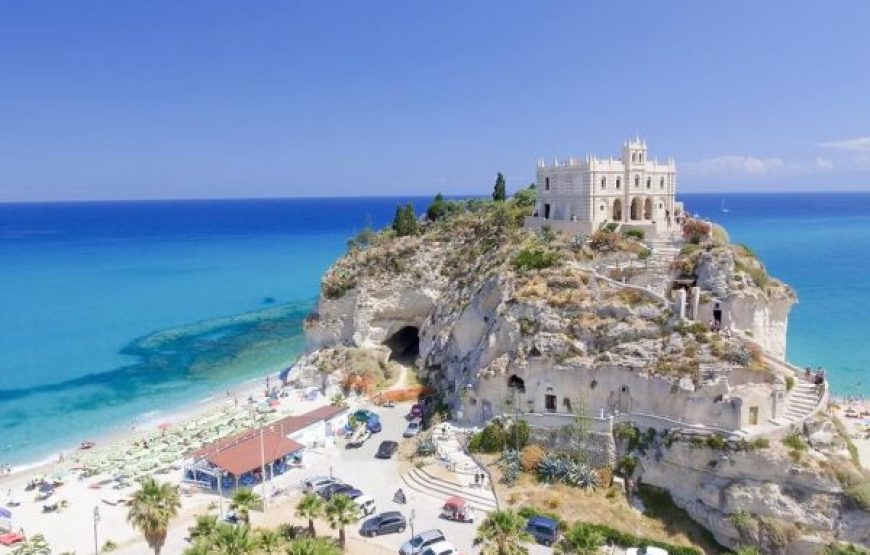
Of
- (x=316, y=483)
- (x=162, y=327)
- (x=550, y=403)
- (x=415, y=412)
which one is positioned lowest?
(x=162, y=327)

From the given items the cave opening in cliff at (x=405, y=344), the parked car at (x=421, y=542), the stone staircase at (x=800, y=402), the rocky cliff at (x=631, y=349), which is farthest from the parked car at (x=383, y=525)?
the cave opening in cliff at (x=405, y=344)

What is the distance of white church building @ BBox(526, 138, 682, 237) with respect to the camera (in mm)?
50062

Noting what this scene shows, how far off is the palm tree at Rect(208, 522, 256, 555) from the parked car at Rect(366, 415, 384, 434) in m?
20.6

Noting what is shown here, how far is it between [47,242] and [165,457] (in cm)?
17457

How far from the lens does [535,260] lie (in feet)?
145

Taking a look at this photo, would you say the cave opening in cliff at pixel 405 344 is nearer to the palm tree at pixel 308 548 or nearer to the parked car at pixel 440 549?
the parked car at pixel 440 549

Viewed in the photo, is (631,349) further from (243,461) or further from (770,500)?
(243,461)

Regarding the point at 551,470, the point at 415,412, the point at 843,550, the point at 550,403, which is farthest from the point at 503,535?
the point at 415,412

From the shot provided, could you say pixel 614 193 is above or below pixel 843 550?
Result: above

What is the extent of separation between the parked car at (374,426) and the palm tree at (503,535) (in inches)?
824

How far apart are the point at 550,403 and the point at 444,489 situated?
8601mm

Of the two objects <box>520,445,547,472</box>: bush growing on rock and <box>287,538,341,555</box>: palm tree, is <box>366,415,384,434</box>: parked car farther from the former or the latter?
<box>287,538,341,555</box>: palm tree

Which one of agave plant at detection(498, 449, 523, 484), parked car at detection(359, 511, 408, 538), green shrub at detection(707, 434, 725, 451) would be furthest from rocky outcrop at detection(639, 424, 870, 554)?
parked car at detection(359, 511, 408, 538)

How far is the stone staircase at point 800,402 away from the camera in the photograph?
32781mm
